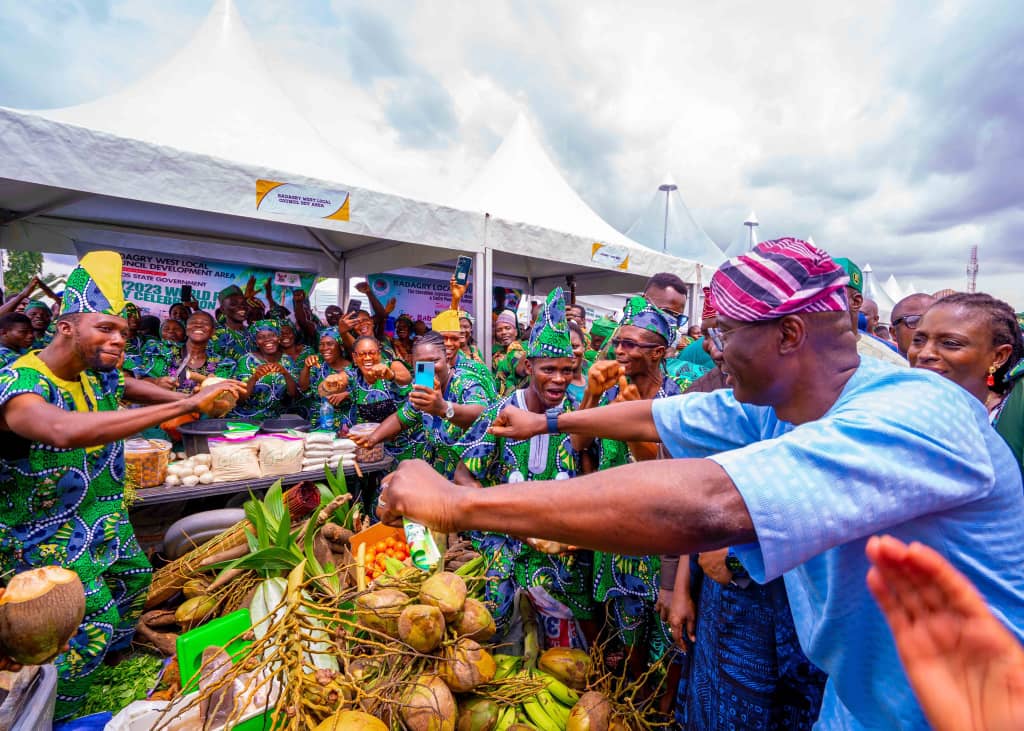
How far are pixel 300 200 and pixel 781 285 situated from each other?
4.14 metres

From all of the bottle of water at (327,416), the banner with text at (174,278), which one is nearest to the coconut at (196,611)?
the bottle of water at (327,416)

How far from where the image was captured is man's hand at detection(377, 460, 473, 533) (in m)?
0.92

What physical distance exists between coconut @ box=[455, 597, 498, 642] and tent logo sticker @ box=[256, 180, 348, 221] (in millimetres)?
3604

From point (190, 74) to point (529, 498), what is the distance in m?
6.78

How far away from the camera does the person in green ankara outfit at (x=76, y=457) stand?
6.69 ft

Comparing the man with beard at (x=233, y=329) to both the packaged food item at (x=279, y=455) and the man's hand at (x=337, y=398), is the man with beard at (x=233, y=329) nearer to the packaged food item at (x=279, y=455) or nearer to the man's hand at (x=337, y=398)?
the man's hand at (x=337, y=398)

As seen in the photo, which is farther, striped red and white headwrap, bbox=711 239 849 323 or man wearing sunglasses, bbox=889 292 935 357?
man wearing sunglasses, bbox=889 292 935 357

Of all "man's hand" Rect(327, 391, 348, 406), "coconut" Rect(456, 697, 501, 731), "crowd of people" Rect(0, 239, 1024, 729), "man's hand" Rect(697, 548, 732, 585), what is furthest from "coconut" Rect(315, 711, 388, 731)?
"man's hand" Rect(327, 391, 348, 406)

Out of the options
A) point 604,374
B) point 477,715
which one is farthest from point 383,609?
point 604,374

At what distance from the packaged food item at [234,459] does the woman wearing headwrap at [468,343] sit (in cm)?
195

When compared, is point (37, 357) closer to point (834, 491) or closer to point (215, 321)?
point (834, 491)

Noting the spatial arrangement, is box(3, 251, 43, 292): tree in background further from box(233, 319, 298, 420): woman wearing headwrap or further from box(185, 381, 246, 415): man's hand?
box(185, 381, 246, 415): man's hand

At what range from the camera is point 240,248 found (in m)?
5.98

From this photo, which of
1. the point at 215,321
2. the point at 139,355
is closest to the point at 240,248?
the point at 215,321
